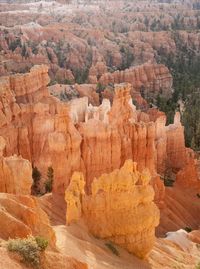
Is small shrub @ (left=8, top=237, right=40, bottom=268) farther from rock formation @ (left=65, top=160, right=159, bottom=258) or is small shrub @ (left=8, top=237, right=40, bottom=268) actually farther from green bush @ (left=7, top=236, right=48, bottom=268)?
rock formation @ (left=65, top=160, right=159, bottom=258)

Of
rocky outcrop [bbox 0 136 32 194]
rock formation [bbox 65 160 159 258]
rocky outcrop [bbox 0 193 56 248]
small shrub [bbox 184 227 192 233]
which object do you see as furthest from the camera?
small shrub [bbox 184 227 192 233]

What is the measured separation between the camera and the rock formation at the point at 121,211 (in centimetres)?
1862

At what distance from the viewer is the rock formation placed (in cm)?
1862

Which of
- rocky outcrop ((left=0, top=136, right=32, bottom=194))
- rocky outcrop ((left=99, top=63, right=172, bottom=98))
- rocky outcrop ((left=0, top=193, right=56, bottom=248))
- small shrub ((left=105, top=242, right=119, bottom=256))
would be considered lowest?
rocky outcrop ((left=99, top=63, right=172, bottom=98))

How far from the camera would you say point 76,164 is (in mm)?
27625

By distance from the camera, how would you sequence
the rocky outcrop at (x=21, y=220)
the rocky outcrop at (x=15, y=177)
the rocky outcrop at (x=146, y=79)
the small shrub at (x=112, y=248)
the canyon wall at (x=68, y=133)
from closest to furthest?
the rocky outcrop at (x=21, y=220) → the small shrub at (x=112, y=248) → the rocky outcrop at (x=15, y=177) → the canyon wall at (x=68, y=133) → the rocky outcrop at (x=146, y=79)

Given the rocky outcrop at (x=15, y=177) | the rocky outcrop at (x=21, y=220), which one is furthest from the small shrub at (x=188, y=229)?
the rocky outcrop at (x=21, y=220)

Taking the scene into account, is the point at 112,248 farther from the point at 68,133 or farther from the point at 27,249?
the point at 68,133

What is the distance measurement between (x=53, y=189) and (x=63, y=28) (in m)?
70.2

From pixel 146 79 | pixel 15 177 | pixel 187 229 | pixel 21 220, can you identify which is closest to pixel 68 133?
pixel 187 229

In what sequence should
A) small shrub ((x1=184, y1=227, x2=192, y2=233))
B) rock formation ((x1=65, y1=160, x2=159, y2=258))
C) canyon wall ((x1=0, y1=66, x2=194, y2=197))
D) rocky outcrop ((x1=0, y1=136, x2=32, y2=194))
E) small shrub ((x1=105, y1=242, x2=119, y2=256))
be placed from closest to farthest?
small shrub ((x1=105, y1=242, x2=119, y2=256)), rocky outcrop ((x1=0, y1=136, x2=32, y2=194)), rock formation ((x1=65, y1=160, x2=159, y2=258)), canyon wall ((x1=0, y1=66, x2=194, y2=197)), small shrub ((x1=184, y1=227, x2=192, y2=233))

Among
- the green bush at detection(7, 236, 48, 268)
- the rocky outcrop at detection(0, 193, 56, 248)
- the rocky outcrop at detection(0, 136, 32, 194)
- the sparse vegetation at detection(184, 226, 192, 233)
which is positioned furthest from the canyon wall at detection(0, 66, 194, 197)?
the green bush at detection(7, 236, 48, 268)

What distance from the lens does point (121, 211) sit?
1894 centimetres

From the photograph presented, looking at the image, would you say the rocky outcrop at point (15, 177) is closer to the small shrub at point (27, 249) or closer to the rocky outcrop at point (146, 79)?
the small shrub at point (27, 249)
